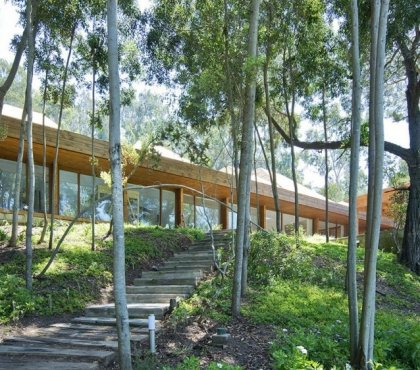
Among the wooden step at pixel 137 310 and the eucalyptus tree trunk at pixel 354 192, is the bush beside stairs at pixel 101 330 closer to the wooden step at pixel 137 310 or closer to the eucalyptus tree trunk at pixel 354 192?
the wooden step at pixel 137 310

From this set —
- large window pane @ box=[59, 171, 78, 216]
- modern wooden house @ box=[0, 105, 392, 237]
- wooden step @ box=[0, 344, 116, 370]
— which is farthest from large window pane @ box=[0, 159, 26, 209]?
wooden step @ box=[0, 344, 116, 370]

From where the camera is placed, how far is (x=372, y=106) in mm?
4383

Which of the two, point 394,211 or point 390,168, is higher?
point 390,168

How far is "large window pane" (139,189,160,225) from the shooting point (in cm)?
1761

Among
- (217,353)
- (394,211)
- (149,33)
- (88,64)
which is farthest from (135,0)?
(394,211)

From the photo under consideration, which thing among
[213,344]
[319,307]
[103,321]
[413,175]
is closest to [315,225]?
[413,175]

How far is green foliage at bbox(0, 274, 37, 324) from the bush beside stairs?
594 millimetres

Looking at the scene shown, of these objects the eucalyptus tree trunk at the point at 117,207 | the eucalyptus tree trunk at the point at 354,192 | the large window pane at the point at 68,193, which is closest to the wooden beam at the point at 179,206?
the large window pane at the point at 68,193

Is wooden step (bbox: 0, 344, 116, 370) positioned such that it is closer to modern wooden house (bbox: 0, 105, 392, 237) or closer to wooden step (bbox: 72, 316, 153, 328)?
wooden step (bbox: 72, 316, 153, 328)

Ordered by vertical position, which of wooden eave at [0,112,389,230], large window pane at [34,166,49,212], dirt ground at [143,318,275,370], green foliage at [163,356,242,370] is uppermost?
wooden eave at [0,112,389,230]

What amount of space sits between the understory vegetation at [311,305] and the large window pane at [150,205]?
8.38 meters

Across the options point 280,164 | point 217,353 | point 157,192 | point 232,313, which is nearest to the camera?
point 217,353

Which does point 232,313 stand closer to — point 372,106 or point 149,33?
point 372,106

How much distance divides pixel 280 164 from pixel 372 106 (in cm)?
3741
